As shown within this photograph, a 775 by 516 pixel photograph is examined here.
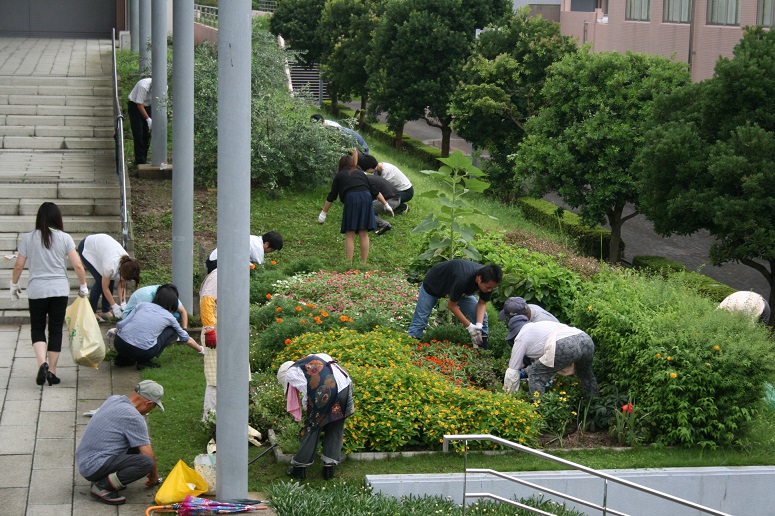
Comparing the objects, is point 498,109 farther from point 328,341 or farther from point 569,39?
point 328,341

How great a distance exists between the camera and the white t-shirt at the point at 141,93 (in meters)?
17.4

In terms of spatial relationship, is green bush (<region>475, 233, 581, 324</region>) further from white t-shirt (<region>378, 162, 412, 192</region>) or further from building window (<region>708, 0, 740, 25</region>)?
building window (<region>708, 0, 740, 25</region>)

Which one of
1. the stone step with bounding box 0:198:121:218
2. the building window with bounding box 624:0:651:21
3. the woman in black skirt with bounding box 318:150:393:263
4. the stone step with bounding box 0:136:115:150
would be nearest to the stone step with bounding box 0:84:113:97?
the stone step with bounding box 0:136:115:150

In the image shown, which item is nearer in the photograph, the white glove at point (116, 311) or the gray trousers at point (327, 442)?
the gray trousers at point (327, 442)

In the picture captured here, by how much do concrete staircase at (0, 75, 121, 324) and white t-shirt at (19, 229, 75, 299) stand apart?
2.43 meters

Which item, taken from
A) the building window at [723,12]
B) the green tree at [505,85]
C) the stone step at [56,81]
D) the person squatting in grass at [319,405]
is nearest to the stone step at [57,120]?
the stone step at [56,81]

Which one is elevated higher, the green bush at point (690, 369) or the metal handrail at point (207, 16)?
the metal handrail at point (207, 16)

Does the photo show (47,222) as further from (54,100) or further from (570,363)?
(54,100)

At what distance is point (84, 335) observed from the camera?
1005 centimetres

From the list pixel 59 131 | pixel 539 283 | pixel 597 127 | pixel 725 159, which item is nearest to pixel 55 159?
pixel 59 131

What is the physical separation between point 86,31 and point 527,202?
15.1 m

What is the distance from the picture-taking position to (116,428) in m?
7.83

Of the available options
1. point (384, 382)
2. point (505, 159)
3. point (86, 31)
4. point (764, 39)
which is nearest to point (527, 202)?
point (505, 159)

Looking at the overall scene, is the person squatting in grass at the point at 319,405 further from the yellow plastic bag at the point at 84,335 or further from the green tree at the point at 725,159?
the green tree at the point at 725,159
